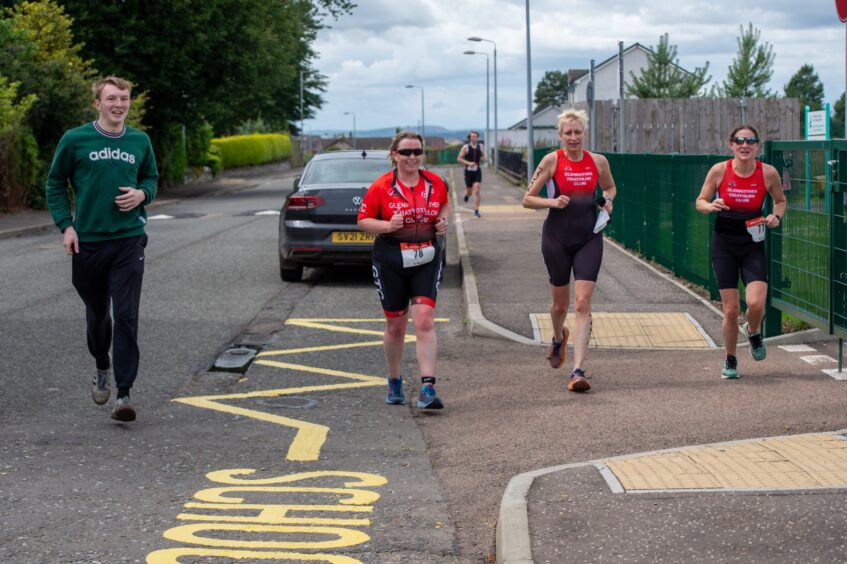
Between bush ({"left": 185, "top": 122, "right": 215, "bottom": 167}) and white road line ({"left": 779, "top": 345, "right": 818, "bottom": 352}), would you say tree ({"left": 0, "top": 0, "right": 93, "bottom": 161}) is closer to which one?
bush ({"left": 185, "top": 122, "right": 215, "bottom": 167})

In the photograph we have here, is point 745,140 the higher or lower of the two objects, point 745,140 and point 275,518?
the higher

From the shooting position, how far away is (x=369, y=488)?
19.7ft

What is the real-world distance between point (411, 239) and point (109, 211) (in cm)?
176

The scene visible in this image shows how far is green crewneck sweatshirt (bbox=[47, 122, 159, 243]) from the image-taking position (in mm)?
7293

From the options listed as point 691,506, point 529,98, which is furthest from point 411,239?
point 529,98

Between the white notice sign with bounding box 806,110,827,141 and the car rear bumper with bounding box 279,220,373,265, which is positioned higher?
the white notice sign with bounding box 806,110,827,141

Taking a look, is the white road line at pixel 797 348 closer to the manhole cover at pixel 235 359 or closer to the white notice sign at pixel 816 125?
the manhole cover at pixel 235 359

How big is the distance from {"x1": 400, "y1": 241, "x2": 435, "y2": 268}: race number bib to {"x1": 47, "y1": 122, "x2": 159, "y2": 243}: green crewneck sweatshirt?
4.95 feet

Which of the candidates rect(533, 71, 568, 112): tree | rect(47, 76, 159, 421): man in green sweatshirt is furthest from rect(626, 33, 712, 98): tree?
rect(533, 71, 568, 112): tree

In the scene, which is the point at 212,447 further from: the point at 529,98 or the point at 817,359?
the point at 529,98

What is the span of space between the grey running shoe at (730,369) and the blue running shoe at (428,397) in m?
2.04

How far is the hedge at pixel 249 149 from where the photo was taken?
69.5 meters

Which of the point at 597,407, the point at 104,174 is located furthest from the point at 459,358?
the point at 104,174

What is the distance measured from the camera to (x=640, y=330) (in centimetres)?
1097
